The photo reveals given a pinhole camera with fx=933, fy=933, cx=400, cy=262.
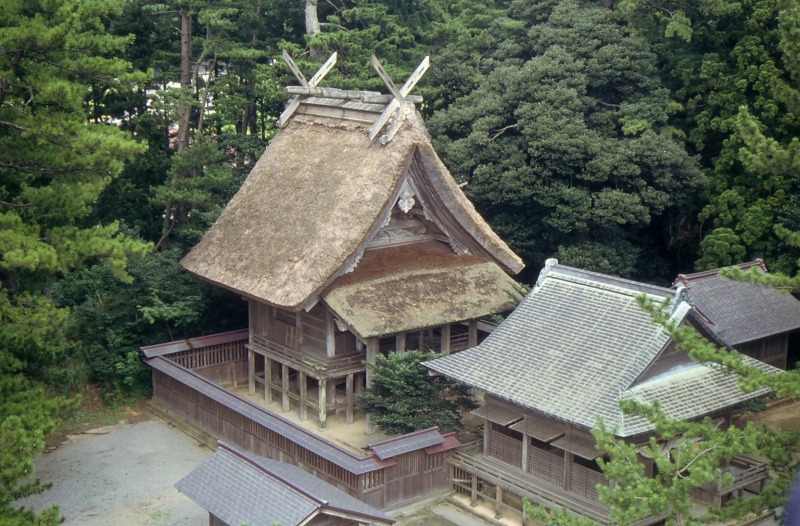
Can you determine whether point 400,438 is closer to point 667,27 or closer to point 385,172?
point 385,172

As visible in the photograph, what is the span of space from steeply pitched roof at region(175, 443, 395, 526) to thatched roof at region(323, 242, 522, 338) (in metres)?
4.08

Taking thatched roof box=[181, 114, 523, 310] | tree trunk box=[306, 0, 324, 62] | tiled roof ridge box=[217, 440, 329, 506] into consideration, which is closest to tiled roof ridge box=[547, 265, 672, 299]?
thatched roof box=[181, 114, 523, 310]

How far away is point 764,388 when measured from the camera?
1552cm

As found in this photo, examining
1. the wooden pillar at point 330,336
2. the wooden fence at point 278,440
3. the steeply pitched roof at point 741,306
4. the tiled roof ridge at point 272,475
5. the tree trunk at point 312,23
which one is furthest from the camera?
the tree trunk at point 312,23

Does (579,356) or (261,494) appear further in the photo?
(579,356)

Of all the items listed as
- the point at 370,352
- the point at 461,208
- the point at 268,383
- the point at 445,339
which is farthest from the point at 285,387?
the point at 461,208

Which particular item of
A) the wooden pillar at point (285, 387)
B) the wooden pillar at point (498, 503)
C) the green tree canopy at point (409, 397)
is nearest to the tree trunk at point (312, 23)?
the wooden pillar at point (285, 387)

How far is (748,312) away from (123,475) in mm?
14490

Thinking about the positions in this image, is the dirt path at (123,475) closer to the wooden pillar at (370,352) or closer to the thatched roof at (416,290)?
the wooden pillar at (370,352)

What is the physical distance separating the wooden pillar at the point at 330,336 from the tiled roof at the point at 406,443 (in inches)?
125

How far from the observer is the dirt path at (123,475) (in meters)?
16.3

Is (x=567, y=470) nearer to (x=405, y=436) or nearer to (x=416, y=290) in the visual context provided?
(x=405, y=436)

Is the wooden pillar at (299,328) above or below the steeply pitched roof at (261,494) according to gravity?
above

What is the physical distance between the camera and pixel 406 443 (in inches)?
645
